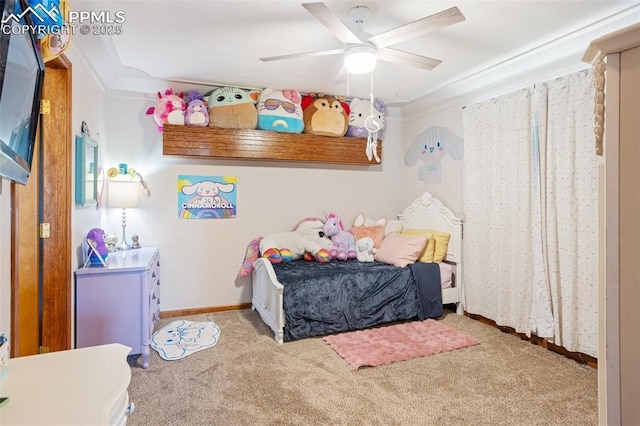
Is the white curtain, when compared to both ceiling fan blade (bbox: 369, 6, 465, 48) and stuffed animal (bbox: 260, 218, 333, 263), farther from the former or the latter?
stuffed animal (bbox: 260, 218, 333, 263)

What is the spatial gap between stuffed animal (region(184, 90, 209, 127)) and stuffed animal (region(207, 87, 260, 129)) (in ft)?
0.28

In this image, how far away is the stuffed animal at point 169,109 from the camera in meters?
3.53

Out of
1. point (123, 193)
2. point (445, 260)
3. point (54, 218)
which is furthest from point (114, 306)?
point (445, 260)

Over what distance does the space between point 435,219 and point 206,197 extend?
2.56m

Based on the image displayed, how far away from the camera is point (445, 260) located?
12.7 feet

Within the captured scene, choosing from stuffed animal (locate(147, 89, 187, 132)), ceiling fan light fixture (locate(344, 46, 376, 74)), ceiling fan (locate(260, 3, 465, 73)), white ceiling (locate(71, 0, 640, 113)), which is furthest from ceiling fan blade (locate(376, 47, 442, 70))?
stuffed animal (locate(147, 89, 187, 132))

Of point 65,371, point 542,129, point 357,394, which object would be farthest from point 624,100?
point 542,129

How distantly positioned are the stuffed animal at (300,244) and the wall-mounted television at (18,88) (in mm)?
2429

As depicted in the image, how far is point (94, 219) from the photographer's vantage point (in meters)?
2.99

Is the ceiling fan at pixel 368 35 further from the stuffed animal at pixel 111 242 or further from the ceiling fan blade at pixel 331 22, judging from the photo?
the stuffed animal at pixel 111 242

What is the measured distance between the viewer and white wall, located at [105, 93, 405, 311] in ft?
12.1

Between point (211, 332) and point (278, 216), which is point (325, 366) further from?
point (278, 216)

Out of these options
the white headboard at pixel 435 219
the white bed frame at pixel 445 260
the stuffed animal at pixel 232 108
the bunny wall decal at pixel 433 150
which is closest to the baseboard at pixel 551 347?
the white bed frame at pixel 445 260

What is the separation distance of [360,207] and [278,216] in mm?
1095
